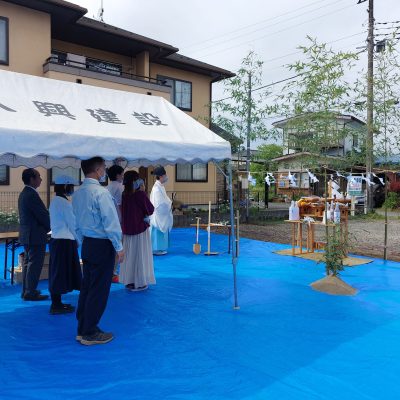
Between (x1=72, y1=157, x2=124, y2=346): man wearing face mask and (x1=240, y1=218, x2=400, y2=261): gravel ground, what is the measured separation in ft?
18.7

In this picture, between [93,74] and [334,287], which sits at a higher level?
[93,74]

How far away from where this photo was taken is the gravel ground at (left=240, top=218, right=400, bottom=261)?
8.96m

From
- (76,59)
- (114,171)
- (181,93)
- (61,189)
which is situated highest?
(76,59)

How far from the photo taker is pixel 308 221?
7934mm

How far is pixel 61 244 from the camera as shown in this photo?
180 inches

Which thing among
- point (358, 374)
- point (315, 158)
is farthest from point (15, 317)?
point (315, 158)

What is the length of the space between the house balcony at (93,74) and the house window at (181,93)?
1.66 meters

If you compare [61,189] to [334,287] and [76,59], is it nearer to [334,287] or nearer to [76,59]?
[334,287]

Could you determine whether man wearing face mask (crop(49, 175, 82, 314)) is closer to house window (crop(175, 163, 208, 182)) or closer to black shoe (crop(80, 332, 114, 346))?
black shoe (crop(80, 332, 114, 346))

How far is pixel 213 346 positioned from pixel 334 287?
2.55 metres

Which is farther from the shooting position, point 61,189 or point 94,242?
point 61,189

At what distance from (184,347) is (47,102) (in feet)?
9.78

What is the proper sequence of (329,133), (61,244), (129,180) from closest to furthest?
(61,244) < (129,180) < (329,133)

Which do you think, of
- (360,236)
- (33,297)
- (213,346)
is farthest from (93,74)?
(213,346)
